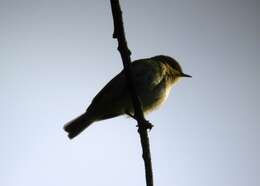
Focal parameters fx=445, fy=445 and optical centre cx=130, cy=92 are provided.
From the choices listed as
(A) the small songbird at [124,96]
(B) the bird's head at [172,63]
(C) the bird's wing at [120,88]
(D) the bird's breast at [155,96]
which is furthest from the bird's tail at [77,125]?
(B) the bird's head at [172,63]

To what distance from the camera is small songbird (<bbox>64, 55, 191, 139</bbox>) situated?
6633 millimetres

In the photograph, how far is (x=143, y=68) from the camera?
268 inches

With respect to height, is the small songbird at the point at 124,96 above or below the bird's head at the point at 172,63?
below

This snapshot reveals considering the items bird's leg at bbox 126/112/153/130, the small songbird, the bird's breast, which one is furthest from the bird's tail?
the bird's breast

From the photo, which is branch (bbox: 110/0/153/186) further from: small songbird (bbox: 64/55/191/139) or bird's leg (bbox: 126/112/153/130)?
small songbird (bbox: 64/55/191/139)

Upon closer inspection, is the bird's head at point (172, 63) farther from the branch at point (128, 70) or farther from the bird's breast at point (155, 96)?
the branch at point (128, 70)

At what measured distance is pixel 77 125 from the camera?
681cm

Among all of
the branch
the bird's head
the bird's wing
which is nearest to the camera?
the branch

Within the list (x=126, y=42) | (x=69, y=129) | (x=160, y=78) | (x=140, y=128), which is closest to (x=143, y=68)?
(x=160, y=78)

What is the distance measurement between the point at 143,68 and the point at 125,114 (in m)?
0.83

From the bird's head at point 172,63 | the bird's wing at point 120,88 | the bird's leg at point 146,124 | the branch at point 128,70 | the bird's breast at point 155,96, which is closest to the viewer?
the branch at point 128,70

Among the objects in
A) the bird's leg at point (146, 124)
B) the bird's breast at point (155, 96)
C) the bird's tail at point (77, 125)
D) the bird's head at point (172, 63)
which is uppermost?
the bird's head at point (172, 63)

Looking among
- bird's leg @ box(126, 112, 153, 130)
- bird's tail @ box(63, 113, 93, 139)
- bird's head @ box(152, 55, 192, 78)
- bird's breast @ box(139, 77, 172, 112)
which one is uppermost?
bird's head @ box(152, 55, 192, 78)

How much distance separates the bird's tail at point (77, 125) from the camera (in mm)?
6758
